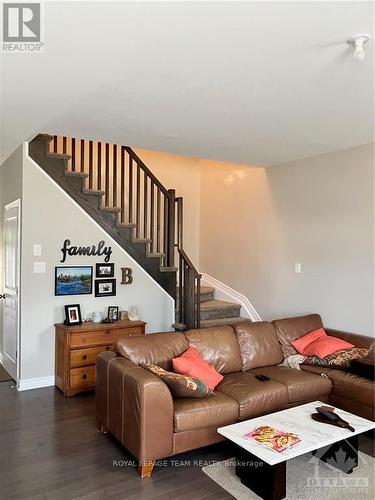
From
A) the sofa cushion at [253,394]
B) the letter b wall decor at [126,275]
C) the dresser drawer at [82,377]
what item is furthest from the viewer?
the letter b wall decor at [126,275]

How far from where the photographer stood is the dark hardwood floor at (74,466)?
2.50 meters

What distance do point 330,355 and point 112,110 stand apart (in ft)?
9.95

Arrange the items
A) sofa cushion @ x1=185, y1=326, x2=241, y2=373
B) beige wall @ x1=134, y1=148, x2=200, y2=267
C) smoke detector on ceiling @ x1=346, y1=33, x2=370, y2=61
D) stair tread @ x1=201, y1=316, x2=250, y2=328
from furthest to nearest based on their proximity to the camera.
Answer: beige wall @ x1=134, y1=148, x2=200, y2=267 < stair tread @ x1=201, y1=316, x2=250, y2=328 < sofa cushion @ x1=185, y1=326, x2=241, y2=373 < smoke detector on ceiling @ x1=346, y1=33, x2=370, y2=61

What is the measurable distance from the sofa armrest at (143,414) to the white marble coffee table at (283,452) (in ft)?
1.28

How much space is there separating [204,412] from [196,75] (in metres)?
2.32

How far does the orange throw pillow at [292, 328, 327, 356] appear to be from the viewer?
4195 millimetres

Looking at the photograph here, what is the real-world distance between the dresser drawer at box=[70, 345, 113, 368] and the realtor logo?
296 centimetres

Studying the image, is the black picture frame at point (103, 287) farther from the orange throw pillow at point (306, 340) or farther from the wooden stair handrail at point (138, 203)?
the orange throw pillow at point (306, 340)

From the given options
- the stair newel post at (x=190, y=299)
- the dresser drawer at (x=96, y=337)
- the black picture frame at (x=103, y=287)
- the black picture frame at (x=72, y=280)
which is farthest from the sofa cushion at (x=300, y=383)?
the black picture frame at (x=72, y=280)

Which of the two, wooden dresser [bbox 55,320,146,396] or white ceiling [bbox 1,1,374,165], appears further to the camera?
wooden dresser [bbox 55,320,146,396]

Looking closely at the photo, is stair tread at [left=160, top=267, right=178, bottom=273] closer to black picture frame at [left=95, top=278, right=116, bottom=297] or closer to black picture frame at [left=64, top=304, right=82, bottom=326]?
black picture frame at [left=95, top=278, right=116, bottom=297]

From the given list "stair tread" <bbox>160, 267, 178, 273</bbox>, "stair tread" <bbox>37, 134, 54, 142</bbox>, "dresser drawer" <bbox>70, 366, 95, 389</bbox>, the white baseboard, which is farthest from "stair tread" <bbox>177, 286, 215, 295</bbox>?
"stair tread" <bbox>37, 134, 54, 142</bbox>

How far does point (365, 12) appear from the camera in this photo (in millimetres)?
1884

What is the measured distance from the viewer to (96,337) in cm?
431
